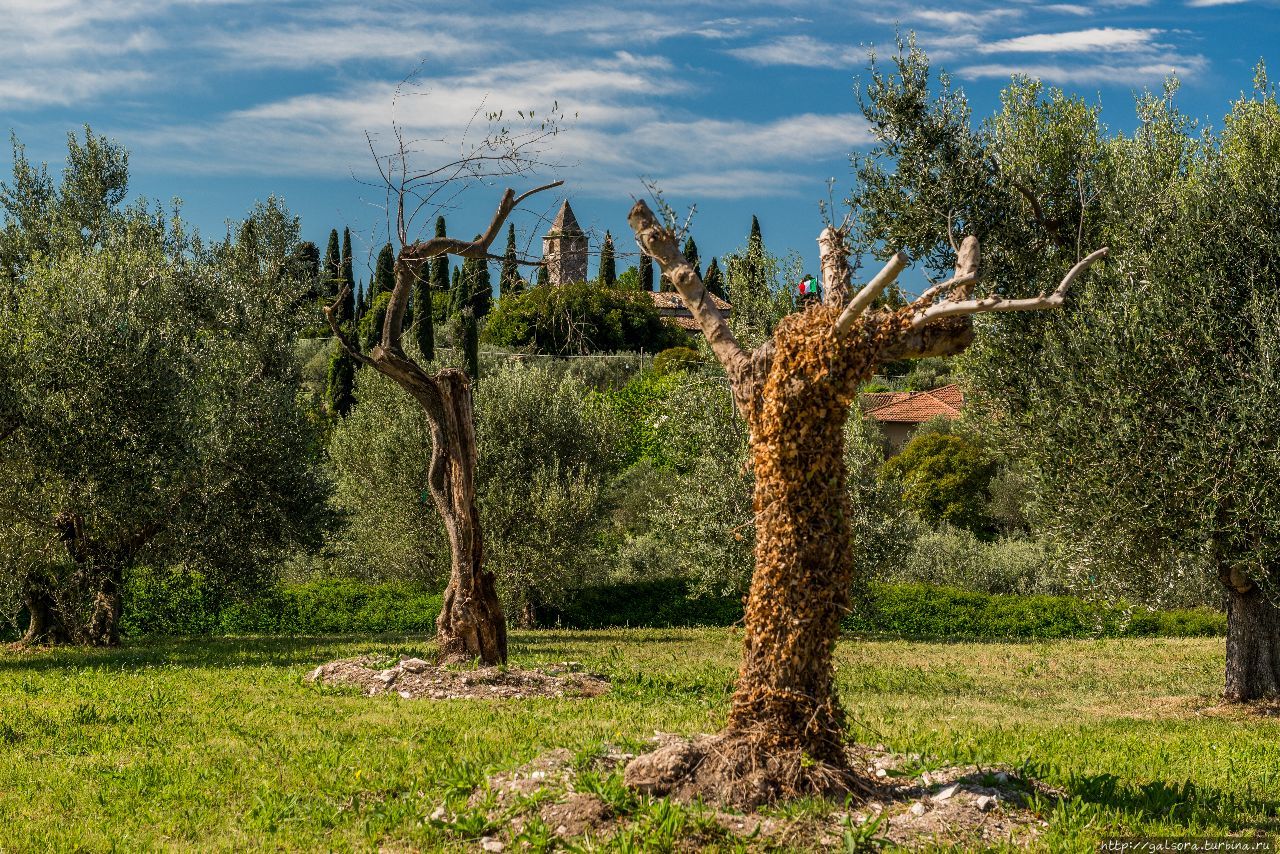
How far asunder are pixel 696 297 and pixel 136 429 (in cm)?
1400

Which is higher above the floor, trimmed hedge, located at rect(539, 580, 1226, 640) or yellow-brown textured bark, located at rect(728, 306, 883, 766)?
yellow-brown textured bark, located at rect(728, 306, 883, 766)

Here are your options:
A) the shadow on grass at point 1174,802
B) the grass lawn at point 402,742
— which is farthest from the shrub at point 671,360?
the shadow on grass at point 1174,802

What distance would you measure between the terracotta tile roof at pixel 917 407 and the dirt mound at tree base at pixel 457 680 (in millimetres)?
40728

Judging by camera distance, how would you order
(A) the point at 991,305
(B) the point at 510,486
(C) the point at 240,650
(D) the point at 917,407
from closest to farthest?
(A) the point at 991,305
(C) the point at 240,650
(B) the point at 510,486
(D) the point at 917,407

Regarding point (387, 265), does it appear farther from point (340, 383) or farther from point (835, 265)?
point (340, 383)

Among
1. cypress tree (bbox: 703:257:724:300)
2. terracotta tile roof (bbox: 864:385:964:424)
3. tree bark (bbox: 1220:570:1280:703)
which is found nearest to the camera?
tree bark (bbox: 1220:570:1280:703)

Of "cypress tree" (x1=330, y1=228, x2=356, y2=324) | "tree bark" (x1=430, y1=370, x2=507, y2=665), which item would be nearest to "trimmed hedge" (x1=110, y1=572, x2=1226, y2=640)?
"cypress tree" (x1=330, y1=228, x2=356, y2=324)

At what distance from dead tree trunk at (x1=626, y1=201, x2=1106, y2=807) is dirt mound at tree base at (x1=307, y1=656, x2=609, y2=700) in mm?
5686

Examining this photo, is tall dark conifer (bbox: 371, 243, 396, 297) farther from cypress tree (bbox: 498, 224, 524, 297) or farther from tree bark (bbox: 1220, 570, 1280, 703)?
tree bark (bbox: 1220, 570, 1280, 703)

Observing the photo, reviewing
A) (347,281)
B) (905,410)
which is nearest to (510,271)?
(347,281)

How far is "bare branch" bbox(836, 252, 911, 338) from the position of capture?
23.3 feet

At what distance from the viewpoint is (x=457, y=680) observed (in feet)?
43.7

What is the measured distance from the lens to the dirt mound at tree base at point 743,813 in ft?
22.3

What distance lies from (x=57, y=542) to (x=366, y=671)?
31.0 feet
